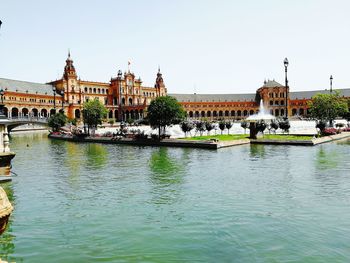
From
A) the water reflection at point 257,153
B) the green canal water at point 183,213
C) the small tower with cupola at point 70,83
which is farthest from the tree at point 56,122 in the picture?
the small tower with cupola at point 70,83

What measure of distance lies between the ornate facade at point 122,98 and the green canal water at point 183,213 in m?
72.6

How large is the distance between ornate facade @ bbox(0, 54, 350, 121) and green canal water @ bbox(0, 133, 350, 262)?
72638mm

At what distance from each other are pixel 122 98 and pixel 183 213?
126593 mm

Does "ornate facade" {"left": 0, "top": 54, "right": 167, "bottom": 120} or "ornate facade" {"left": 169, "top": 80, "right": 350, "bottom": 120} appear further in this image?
"ornate facade" {"left": 169, "top": 80, "right": 350, "bottom": 120}

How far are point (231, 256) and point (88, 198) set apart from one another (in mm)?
9546

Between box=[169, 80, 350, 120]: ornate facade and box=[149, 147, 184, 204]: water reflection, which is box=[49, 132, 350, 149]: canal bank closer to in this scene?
box=[149, 147, 184, 204]: water reflection

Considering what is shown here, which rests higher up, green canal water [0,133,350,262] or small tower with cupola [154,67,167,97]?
small tower with cupola [154,67,167,97]

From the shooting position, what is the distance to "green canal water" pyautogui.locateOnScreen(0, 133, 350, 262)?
11695 mm

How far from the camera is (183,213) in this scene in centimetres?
1556

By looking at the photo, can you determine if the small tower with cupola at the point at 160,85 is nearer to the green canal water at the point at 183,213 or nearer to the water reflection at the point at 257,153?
the water reflection at the point at 257,153

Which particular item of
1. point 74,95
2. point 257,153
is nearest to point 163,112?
point 257,153

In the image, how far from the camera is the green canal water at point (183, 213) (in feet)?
38.4

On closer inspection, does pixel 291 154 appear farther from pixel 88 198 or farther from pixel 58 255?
pixel 58 255

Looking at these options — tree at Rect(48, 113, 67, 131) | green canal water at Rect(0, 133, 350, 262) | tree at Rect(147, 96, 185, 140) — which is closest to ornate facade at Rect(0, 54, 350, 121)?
tree at Rect(48, 113, 67, 131)
